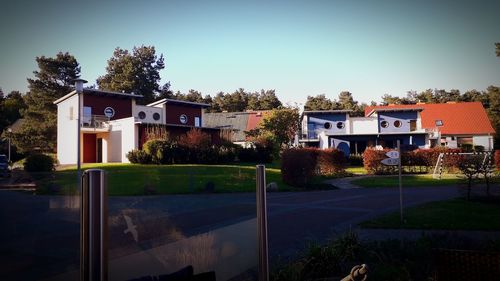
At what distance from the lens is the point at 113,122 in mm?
33000

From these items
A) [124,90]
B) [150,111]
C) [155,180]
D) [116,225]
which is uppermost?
[124,90]

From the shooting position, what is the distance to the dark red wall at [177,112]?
39094 mm

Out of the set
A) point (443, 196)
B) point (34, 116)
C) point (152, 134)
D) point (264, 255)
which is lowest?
point (443, 196)

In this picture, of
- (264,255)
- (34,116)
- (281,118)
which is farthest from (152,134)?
(264,255)

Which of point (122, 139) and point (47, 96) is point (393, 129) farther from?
point (47, 96)

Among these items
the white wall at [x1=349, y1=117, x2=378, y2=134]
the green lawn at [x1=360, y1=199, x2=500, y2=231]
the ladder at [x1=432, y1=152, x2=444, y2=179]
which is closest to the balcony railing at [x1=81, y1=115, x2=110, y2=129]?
the ladder at [x1=432, y1=152, x2=444, y2=179]

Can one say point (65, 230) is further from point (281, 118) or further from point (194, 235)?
point (281, 118)

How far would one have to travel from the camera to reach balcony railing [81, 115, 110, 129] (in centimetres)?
3203

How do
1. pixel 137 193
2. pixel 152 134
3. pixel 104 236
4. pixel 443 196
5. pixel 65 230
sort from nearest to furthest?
pixel 104 236 → pixel 65 230 → pixel 137 193 → pixel 443 196 → pixel 152 134

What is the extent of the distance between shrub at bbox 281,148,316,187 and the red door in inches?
851

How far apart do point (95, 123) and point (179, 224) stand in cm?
3283

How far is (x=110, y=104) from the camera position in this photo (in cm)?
3506

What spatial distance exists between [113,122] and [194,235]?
3262cm

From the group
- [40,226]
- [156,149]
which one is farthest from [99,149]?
[40,226]
